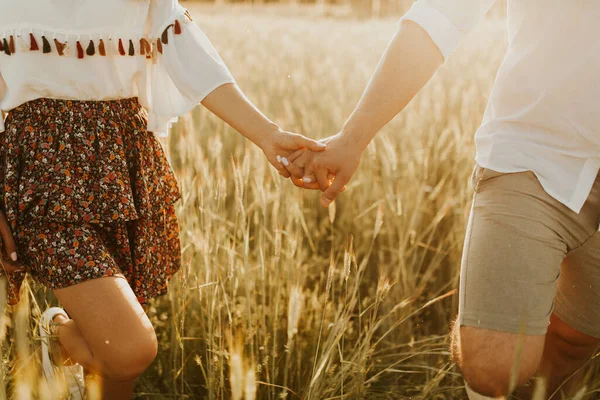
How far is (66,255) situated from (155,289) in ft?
1.00

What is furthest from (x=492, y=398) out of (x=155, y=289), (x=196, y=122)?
(x=196, y=122)

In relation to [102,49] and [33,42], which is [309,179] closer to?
[102,49]

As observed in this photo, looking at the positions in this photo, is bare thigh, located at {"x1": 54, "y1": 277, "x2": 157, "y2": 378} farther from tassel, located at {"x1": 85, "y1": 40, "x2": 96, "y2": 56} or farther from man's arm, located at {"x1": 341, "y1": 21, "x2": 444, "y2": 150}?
man's arm, located at {"x1": 341, "y1": 21, "x2": 444, "y2": 150}

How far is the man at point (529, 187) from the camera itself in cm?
146

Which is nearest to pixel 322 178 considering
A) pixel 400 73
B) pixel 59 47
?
pixel 400 73

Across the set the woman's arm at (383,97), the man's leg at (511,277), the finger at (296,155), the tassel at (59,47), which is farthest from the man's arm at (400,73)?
the tassel at (59,47)

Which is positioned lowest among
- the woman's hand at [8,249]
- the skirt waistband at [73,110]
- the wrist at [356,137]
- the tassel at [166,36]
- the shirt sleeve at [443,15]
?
the woman's hand at [8,249]

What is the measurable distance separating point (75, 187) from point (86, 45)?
347 mm

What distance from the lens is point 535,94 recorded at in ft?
4.89

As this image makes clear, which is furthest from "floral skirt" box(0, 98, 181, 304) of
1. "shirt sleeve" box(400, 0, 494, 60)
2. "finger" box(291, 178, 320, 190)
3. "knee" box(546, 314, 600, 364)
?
"knee" box(546, 314, 600, 364)

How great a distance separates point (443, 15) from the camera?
5.30 ft

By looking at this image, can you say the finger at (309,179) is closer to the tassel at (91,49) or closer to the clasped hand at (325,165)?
the clasped hand at (325,165)

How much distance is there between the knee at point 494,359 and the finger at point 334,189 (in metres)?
0.54

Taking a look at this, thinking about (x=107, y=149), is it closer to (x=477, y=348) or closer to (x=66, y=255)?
(x=66, y=255)
